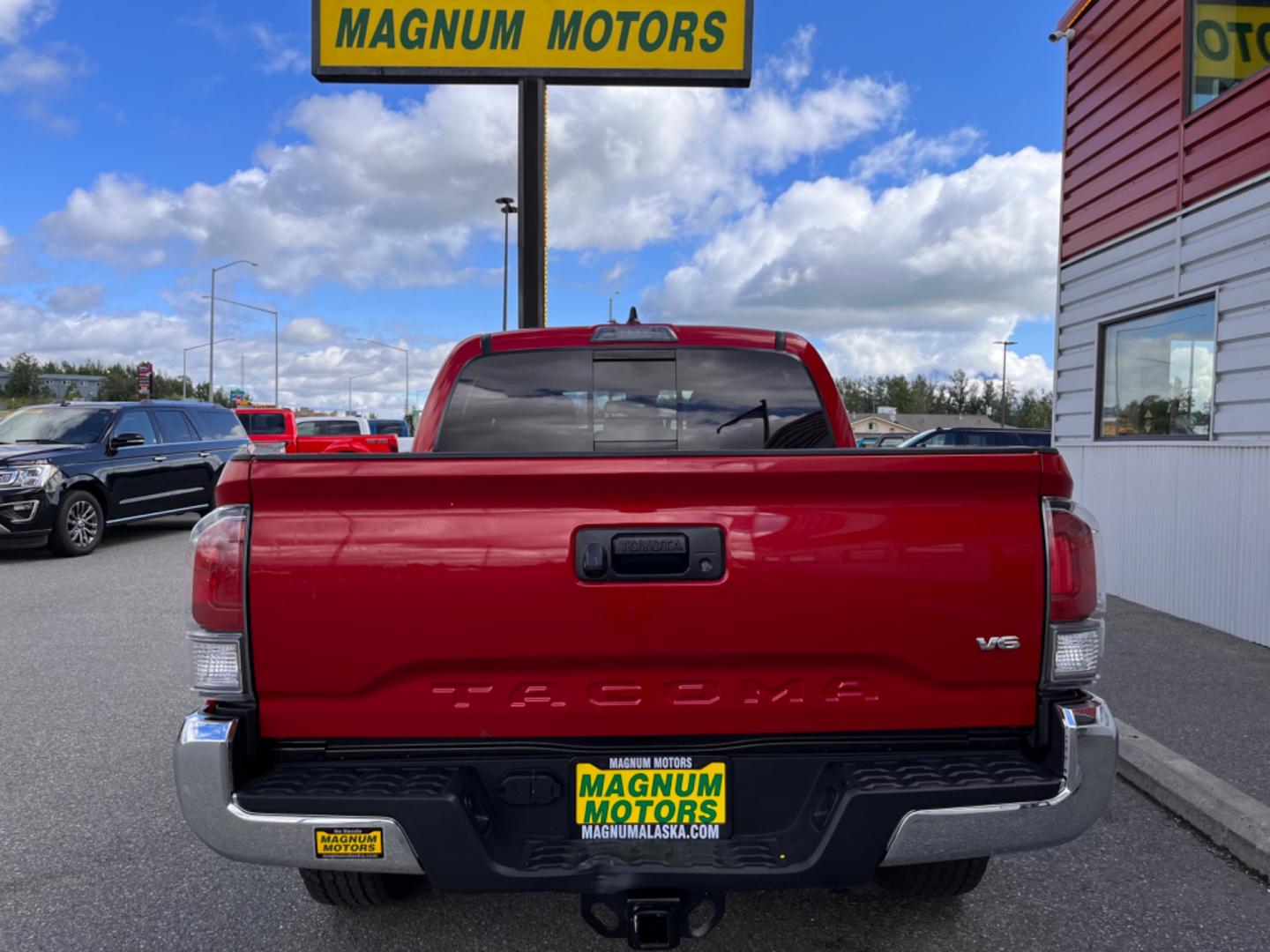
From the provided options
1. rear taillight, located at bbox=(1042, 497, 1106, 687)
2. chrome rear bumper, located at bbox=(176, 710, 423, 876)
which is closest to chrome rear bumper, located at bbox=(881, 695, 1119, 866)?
rear taillight, located at bbox=(1042, 497, 1106, 687)

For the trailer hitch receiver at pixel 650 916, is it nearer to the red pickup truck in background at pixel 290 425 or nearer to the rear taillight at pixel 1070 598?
the rear taillight at pixel 1070 598

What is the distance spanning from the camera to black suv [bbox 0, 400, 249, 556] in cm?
1034

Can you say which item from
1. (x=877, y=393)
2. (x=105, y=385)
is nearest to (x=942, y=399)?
(x=877, y=393)

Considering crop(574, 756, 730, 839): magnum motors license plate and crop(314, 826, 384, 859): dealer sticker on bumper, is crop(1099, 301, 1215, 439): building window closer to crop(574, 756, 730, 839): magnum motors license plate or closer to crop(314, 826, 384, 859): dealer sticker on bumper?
crop(574, 756, 730, 839): magnum motors license plate

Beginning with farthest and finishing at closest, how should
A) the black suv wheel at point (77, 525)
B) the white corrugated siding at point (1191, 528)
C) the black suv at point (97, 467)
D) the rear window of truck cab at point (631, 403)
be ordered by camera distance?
the black suv wheel at point (77, 525), the black suv at point (97, 467), the white corrugated siding at point (1191, 528), the rear window of truck cab at point (631, 403)

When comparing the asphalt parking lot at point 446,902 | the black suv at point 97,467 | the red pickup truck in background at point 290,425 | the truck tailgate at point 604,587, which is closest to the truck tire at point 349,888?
the asphalt parking lot at point 446,902

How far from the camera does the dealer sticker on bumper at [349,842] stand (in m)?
2.06

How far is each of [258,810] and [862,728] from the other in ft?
4.76

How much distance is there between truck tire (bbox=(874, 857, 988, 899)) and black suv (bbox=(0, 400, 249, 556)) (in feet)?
35.3

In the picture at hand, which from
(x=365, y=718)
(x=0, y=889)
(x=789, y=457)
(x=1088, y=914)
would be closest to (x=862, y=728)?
(x=789, y=457)

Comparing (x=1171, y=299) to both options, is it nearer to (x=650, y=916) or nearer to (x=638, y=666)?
(x=638, y=666)

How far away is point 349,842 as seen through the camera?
6.77 ft

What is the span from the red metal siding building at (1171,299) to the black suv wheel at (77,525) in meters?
11.3

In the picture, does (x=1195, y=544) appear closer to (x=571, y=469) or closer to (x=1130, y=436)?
(x=1130, y=436)
